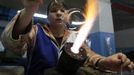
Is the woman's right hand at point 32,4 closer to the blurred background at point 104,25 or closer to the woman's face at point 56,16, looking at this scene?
the blurred background at point 104,25

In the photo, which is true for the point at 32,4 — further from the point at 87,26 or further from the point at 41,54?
the point at 41,54

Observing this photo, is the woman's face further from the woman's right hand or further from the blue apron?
the woman's right hand

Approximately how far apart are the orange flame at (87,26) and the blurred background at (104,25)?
49 mm

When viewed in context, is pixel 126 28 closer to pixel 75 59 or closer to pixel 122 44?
pixel 122 44

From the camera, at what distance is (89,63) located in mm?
727

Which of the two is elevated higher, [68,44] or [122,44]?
[68,44]

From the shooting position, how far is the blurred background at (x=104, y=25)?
2.20 metres

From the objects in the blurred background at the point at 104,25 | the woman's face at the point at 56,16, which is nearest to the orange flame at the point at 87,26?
the blurred background at the point at 104,25

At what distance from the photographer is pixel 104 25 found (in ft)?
10.3

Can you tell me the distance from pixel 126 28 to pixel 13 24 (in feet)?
23.3

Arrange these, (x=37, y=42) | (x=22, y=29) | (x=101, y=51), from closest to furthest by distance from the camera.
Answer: (x=22, y=29) → (x=37, y=42) → (x=101, y=51)

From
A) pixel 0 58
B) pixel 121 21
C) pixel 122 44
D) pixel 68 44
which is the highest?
pixel 68 44

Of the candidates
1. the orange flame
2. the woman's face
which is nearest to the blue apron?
the woman's face

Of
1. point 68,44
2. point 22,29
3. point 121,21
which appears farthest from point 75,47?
point 121,21
